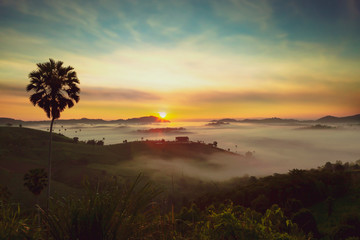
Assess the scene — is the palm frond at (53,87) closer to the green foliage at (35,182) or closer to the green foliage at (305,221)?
the green foliage at (35,182)

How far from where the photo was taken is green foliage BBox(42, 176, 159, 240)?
5.68 metres

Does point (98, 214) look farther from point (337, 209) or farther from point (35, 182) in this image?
point (337, 209)

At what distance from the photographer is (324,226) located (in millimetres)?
56781

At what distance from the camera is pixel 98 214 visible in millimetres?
5734

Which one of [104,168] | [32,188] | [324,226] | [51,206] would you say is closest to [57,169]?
[104,168]

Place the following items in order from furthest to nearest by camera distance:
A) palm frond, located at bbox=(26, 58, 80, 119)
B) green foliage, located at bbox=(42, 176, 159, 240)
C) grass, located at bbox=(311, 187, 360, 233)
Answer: grass, located at bbox=(311, 187, 360, 233) < palm frond, located at bbox=(26, 58, 80, 119) < green foliage, located at bbox=(42, 176, 159, 240)

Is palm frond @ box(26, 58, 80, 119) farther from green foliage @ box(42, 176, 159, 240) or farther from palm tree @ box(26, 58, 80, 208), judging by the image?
green foliage @ box(42, 176, 159, 240)

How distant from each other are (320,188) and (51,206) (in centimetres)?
8837

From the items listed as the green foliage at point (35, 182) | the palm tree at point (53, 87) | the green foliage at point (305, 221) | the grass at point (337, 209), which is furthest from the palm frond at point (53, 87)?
the grass at point (337, 209)

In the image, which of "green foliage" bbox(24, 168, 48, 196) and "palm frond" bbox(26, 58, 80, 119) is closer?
"palm frond" bbox(26, 58, 80, 119)

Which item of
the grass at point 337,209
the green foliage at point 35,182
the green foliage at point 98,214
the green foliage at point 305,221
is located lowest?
the grass at point 337,209

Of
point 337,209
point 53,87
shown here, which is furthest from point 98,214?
point 337,209

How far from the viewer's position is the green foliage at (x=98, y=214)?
568cm

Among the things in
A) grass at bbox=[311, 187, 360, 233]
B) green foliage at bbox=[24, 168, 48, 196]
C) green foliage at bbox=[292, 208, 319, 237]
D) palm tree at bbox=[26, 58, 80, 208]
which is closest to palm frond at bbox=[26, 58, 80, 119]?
palm tree at bbox=[26, 58, 80, 208]
